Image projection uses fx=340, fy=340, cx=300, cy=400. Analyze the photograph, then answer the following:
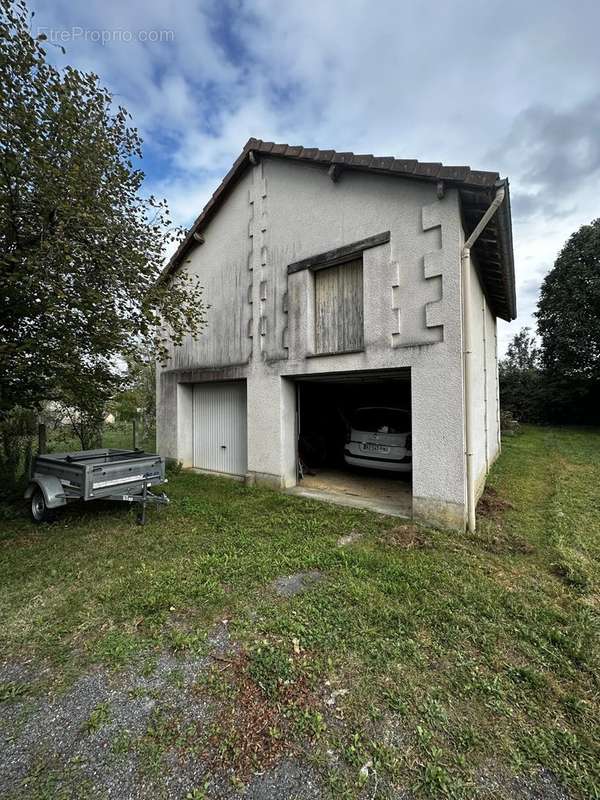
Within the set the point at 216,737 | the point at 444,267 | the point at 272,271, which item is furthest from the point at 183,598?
the point at 272,271

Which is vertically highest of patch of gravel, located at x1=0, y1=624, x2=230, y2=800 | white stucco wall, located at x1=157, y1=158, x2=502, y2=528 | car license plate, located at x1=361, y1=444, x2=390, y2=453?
white stucco wall, located at x1=157, y1=158, x2=502, y2=528

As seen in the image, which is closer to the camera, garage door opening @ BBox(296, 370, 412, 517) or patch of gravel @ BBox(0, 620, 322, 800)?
patch of gravel @ BBox(0, 620, 322, 800)

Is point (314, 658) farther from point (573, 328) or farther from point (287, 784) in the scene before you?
point (573, 328)

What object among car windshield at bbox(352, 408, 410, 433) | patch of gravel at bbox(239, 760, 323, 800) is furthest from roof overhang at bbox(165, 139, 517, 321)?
patch of gravel at bbox(239, 760, 323, 800)

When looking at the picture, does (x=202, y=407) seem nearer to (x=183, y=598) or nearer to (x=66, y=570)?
(x=66, y=570)

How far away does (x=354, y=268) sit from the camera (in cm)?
599

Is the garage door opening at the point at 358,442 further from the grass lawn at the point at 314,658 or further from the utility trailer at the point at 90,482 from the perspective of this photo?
the utility trailer at the point at 90,482

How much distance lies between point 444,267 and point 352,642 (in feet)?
15.1

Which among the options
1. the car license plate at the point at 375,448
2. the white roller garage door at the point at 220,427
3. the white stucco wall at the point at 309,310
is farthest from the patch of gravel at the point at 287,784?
the white roller garage door at the point at 220,427

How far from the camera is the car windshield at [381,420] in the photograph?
7391 mm

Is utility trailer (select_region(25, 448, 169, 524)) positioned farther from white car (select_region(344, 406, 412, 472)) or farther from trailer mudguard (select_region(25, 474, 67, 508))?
white car (select_region(344, 406, 412, 472))

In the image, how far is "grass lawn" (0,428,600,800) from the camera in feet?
5.57

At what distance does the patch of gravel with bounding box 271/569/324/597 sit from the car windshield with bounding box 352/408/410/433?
170 inches

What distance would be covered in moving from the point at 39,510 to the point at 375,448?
608 cm
